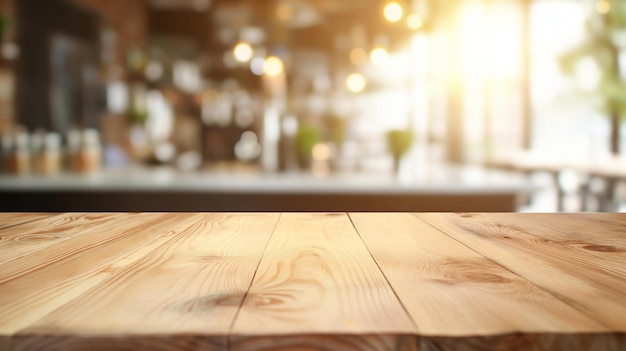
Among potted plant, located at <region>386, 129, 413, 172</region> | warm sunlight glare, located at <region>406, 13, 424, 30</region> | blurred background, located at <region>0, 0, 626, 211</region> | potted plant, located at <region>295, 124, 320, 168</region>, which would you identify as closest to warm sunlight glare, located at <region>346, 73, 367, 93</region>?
blurred background, located at <region>0, 0, 626, 211</region>

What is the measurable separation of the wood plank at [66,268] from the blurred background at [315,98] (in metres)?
1.80

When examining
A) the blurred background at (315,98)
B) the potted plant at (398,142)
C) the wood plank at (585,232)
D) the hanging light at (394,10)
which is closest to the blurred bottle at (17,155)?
the blurred background at (315,98)

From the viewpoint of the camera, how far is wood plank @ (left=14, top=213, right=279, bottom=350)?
481 millimetres

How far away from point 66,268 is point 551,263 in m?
0.62

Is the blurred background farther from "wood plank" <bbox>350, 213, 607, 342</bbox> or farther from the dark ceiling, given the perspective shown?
"wood plank" <bbox>350, 213, 607, 342</bbox>

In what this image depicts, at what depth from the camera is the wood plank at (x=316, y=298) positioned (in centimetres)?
49

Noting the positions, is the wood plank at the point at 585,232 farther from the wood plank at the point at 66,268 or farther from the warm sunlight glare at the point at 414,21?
the warm sunlight glare at the point at 414,21

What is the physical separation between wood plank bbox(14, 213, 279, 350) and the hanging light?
7.80 feet

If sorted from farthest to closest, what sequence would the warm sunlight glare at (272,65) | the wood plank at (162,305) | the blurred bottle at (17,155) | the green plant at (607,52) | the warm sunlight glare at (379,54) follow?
the green plant at (607,52), the warm sunlight glare at (272,65), the warm sunlight glare at (379,54), the blurred bottle at (17,155), the wood plank at (162,305)

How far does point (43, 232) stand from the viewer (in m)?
1.02

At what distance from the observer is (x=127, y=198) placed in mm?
2840

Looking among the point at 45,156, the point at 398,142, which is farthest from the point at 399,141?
the point at 45,156

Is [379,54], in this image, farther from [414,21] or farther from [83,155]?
[83,155]

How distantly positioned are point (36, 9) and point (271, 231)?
365cm
